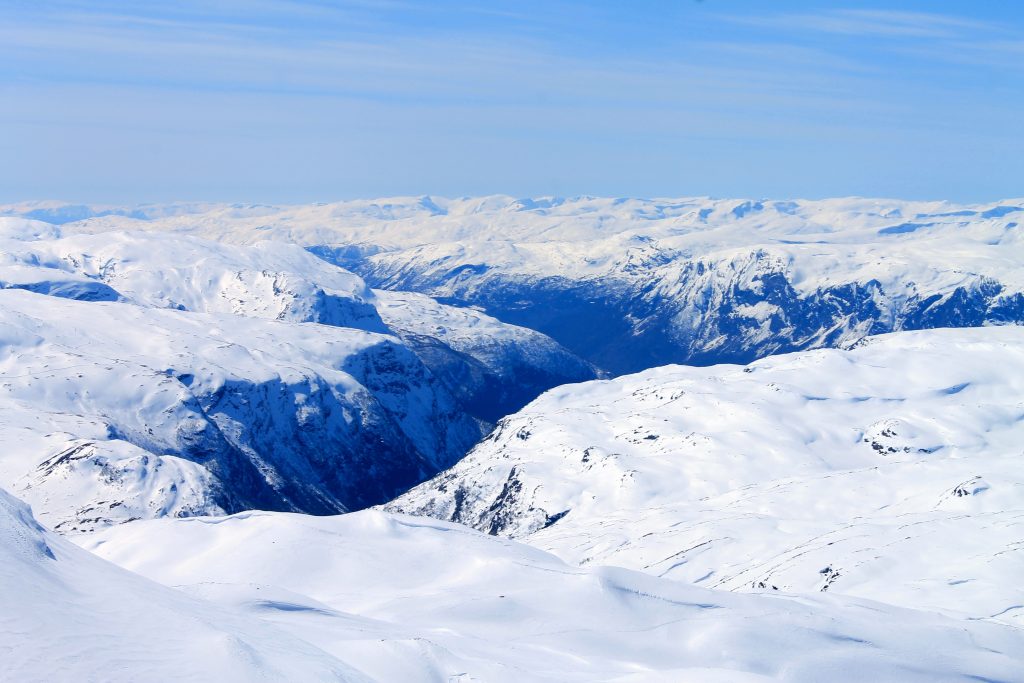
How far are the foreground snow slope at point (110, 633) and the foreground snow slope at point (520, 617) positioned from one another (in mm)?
5313

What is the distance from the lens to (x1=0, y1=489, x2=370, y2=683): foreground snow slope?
40594 mm

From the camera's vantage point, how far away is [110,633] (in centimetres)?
4506

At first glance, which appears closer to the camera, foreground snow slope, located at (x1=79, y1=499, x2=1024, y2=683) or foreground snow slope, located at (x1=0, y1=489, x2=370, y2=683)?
foreground snow slope, located at (x1=0, y1=489, x2=370, y2=683)

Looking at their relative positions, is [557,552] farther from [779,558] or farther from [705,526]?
[779,558]

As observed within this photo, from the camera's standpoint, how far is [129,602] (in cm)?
5138

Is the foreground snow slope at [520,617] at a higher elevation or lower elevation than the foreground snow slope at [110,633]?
lower

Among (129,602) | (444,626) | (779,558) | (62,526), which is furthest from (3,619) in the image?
(62,526)

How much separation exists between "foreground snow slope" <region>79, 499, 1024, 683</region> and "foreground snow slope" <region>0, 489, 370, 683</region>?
5313 mm

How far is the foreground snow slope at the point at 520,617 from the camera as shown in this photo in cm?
6084

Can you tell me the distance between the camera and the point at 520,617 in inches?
2901

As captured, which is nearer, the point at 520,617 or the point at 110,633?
the point at 110,633

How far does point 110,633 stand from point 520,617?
3378 centimetres

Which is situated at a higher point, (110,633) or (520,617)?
(110,633)

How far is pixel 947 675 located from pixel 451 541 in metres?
44.5
